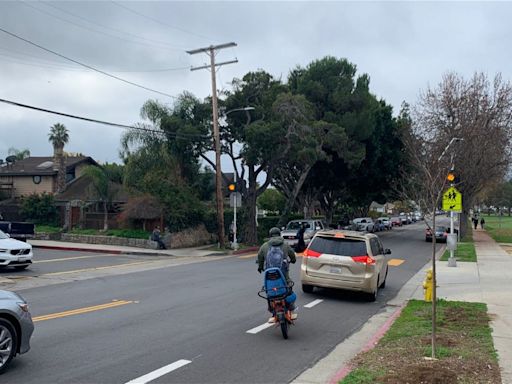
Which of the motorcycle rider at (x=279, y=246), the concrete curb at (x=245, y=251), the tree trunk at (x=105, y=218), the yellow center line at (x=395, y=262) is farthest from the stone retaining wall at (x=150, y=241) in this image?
the motorcycle rider at (x=279, y=246)

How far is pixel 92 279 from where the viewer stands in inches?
647

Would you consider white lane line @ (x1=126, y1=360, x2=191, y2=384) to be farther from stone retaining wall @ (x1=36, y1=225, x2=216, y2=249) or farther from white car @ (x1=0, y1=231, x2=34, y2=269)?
stone retaining wall @ (x1=36, y1=225, x2=216, y2=249)

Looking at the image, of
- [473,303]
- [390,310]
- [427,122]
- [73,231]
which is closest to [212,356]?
[390,310]

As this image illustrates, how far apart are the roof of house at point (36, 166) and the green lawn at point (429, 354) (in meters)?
38.7

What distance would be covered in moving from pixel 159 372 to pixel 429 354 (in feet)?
12.2

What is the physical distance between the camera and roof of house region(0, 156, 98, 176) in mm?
43906

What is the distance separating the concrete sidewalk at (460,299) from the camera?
282 inches

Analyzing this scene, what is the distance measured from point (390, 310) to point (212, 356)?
5.83m

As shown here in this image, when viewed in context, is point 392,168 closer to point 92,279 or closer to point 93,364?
point 92,279

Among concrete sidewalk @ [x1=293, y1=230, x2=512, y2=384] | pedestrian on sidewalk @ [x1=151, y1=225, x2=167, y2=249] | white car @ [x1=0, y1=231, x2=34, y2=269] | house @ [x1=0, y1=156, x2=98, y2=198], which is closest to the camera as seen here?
concrete sidewalk @ [x1=293, y1=230, x2=512, y2=384]

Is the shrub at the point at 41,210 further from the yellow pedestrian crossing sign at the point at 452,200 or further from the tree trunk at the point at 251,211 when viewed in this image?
the yellow pedestrian crossing sign at the point at 452,200

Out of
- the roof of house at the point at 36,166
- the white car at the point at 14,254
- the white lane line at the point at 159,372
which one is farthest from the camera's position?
the roof of house at the point at 36,166

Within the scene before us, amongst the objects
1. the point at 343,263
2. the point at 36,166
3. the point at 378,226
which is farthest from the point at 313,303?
the point at 378,226

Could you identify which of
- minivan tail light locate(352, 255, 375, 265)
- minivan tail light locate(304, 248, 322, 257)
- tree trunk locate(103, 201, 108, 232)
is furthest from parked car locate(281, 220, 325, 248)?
minivan tail light locate(352, 255, 375, 265)
